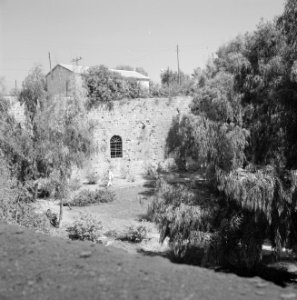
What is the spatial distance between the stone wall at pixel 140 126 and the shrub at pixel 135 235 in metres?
9.86

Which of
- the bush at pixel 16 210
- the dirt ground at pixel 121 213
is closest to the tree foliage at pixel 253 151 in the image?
the dirt ground at pixel 121 213

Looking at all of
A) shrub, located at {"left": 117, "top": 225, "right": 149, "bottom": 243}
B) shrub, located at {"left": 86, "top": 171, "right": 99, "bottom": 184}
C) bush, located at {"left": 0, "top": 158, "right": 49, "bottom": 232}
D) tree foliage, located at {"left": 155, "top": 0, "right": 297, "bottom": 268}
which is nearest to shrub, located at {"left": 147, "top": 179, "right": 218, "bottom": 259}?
tree foliage, located at {"left": 155, "top": 0, "right": 297, "bottom": 268}

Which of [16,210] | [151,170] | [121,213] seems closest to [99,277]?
[16,210]

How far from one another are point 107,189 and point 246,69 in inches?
428

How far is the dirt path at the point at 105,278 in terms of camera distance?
3.52 meters

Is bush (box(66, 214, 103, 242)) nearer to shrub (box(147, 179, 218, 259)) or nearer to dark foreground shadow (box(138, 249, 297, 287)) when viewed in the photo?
dark foreground shadow (box(138, 249, 297, 287))

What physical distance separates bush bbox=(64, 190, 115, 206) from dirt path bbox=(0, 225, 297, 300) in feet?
40.2

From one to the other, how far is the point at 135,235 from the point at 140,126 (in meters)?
10.8

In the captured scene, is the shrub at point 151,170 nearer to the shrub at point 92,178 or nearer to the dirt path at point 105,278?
the shrub at point 92,178

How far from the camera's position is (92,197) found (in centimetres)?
1738

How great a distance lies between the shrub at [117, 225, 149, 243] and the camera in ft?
40.6

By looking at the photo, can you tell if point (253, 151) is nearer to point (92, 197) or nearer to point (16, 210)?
point (16, 210)

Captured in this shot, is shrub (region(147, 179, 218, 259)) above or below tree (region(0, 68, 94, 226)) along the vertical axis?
below

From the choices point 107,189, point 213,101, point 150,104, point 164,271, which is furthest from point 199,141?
point 150,104
